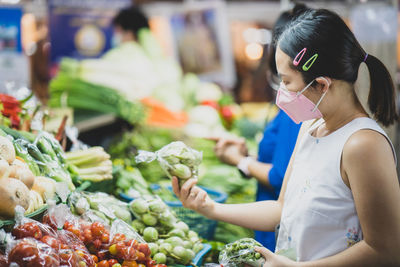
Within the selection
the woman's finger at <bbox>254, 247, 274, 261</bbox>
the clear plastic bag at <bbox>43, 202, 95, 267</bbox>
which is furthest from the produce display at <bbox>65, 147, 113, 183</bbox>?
the woman's finger at <bbox>254, 247, 274, 261</bbox>

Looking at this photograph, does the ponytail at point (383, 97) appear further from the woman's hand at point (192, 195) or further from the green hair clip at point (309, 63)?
the woman's hand at point (192, 195)

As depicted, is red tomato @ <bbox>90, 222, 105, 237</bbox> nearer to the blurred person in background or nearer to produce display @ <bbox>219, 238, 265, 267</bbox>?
produce display @ <bbox>219, 238, 265, 267</bbox>

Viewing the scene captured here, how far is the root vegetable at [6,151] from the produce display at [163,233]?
693mm

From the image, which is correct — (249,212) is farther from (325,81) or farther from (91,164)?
(91,164)

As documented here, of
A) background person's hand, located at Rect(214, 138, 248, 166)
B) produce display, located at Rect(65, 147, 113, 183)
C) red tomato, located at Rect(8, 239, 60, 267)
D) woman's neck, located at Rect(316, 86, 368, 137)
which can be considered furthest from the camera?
background person's hand, located at Rect(214, 138, 248, 166)

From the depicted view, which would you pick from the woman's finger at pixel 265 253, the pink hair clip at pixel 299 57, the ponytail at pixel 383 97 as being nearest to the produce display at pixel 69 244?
the woman's finger at pixel 265 253

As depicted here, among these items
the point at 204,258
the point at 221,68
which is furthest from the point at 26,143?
the point at 221,68

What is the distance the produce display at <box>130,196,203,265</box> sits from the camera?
2074 millimetres

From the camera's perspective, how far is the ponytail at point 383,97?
1817 millimetres

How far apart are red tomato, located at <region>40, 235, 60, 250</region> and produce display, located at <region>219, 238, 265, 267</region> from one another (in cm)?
65

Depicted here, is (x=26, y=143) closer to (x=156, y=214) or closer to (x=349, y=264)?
(x=156, y=214)

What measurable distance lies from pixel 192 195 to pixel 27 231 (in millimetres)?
760

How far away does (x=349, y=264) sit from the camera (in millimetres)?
1650

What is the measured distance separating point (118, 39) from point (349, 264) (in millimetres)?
5013
